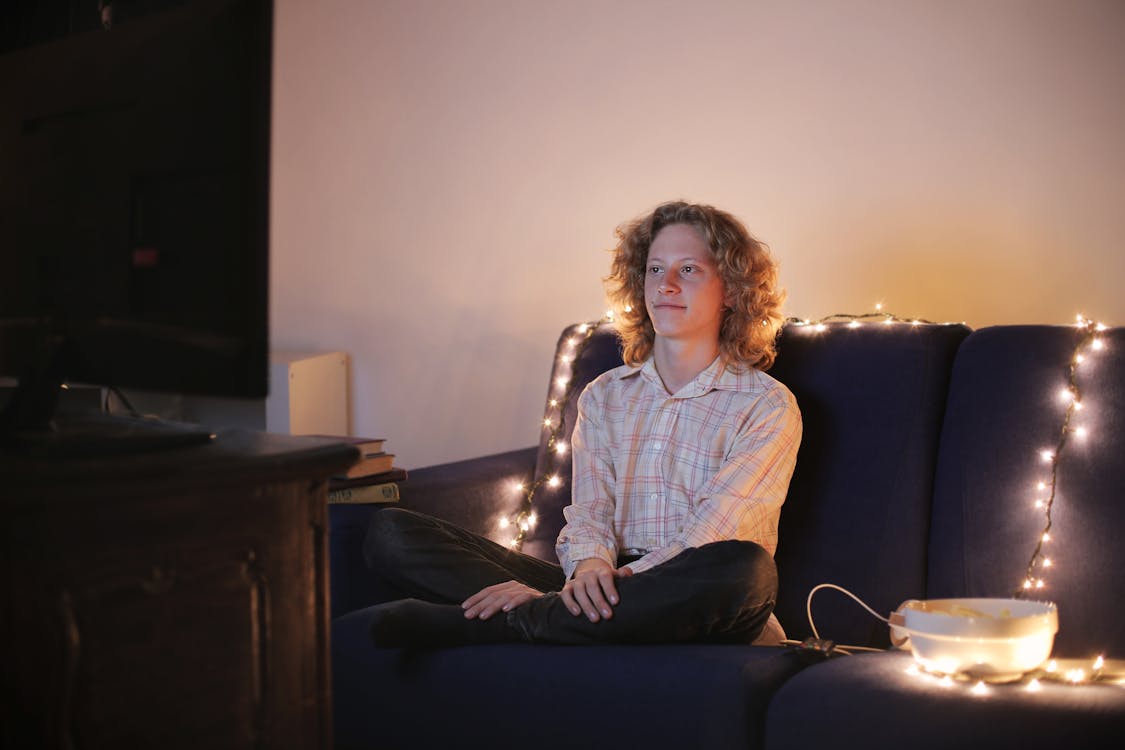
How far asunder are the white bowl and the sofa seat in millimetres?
38

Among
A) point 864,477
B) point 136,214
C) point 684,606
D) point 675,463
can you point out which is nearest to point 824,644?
point 684,606

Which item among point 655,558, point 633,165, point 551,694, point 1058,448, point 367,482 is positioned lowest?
point 551,694

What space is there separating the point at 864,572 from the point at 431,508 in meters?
0.83

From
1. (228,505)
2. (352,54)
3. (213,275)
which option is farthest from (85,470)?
(352,54)

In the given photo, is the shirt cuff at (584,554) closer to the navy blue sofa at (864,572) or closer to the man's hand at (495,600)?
the man's hand at (495,600)

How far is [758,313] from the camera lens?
84.4 inches

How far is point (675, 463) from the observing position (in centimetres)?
212

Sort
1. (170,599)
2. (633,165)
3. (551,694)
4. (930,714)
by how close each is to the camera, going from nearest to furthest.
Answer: (170,599), (930,714), (551,694), (633,165)

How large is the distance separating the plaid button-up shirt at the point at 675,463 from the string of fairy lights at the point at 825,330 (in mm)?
126

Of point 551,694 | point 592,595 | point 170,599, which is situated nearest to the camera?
point 170,599

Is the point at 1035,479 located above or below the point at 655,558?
above

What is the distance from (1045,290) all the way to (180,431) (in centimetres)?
179

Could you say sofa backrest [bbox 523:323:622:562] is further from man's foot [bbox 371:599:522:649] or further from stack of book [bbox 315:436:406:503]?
man's foot [bbox 371:599:522:649]

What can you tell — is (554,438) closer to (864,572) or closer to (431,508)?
(431,508)
